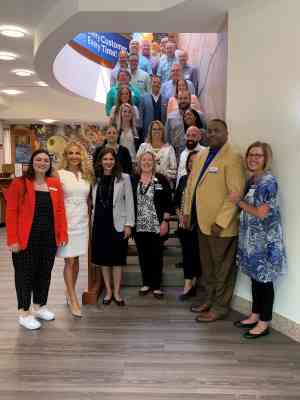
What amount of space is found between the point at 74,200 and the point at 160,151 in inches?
→ 54.6

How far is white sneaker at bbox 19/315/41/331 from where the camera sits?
3.42m

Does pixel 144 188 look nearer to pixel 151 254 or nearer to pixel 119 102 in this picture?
pixel 151 254

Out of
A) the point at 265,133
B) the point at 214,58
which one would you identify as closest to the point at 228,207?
the point at 265,133

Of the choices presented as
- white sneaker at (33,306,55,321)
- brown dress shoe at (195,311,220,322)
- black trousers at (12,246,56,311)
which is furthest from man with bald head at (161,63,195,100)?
white sneaker at (33,306,55,321)

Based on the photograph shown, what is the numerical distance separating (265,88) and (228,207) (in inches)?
43.9

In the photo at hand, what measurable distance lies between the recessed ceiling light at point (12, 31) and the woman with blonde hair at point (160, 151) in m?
2.05

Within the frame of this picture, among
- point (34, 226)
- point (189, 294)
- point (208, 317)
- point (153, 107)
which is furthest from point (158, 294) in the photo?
point (153, 107)

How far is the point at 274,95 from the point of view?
3.49 m

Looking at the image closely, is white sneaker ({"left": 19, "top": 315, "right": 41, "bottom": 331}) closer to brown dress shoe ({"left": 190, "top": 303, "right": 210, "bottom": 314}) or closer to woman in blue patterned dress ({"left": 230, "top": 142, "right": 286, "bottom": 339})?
brown dress shoe ({"left": 190, "top": 303, "right": 210, "bottom": 314})

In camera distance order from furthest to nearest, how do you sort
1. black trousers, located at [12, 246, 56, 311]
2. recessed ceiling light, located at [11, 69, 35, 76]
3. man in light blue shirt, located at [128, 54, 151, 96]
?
recessed ceiling light, located at [11, 69, 35, 76]
man in light blue shirt, located at [128, 54, 151, 96]
black trousers, located at [12, 246, 56, 311]

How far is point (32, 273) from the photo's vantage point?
347 cm

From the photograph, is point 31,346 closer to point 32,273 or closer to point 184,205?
point 32,273

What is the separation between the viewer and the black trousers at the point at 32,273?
3.40 meters

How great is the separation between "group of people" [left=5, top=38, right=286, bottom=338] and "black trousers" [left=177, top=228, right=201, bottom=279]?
10 millimetres
